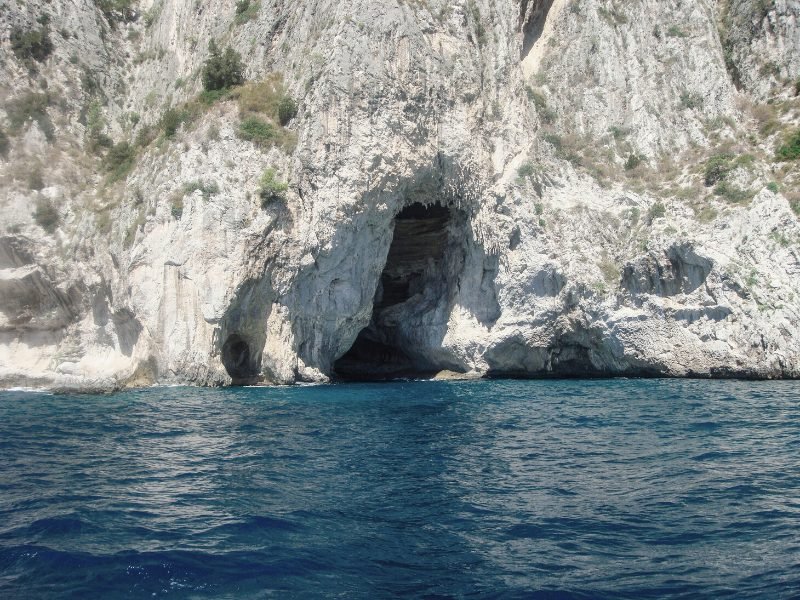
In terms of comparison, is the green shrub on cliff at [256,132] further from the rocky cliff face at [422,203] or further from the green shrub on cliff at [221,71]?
the green shrub on cliff at [221,71]

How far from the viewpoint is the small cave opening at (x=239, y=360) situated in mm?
28203

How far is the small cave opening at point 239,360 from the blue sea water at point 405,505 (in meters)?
10.4

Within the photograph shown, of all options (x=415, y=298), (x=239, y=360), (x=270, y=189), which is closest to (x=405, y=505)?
(x=270, y=189)

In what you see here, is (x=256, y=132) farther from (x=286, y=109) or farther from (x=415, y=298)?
(x=415, y=298)

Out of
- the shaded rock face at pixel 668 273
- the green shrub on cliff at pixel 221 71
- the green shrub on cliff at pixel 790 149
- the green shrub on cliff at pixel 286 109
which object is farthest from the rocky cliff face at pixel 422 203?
the green shrub on cliff at pixel 221 71

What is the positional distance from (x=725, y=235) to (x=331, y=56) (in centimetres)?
1862

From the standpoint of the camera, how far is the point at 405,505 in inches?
376

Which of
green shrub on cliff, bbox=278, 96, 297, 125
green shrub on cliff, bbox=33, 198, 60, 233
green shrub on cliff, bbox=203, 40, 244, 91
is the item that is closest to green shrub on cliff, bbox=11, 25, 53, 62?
green shrub on cliff, bbox=33, 198, 60, 233

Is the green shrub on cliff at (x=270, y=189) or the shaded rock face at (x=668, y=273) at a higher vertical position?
the green shrub on cliff at (x=270, y=189)

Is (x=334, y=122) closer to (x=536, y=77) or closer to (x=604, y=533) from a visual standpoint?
(x=536, y=77)

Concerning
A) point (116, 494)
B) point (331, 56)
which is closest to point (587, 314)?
point (331, 56)

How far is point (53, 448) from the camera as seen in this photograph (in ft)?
43.4

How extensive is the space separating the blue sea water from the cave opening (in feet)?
56.2

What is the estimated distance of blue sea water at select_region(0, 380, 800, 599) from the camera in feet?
22.5
